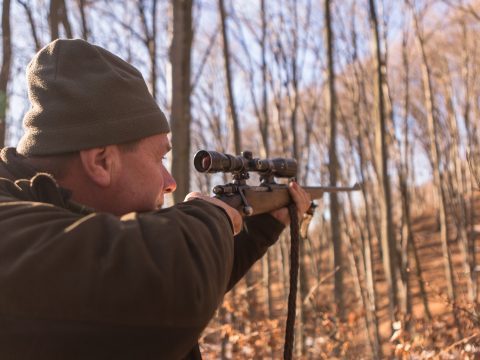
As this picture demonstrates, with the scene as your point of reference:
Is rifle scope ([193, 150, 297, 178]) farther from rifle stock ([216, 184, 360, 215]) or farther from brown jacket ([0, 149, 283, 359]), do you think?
brown jacket ([0, 149, 283, 359])

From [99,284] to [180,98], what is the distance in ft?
10.6

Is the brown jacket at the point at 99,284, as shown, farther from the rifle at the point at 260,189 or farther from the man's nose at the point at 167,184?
the rifle at the point at 260,189

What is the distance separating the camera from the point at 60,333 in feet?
3.25

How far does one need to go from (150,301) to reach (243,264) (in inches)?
42.1

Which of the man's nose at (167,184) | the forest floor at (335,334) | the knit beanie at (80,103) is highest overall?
the knit beanie at (80,103)

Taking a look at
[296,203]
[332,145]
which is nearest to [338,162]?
[332,145]

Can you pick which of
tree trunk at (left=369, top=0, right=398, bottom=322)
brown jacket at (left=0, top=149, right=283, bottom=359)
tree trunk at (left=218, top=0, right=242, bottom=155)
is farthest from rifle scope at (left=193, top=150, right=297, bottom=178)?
tree trunk at (left=218, top=0, right=242, bottom=155)

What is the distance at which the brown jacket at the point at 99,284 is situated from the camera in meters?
0.97

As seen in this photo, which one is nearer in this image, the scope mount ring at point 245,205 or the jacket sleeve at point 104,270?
the jacket sleeve at point 104,270

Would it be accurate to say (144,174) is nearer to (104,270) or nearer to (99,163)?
(99,163)

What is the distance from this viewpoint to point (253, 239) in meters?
2.11

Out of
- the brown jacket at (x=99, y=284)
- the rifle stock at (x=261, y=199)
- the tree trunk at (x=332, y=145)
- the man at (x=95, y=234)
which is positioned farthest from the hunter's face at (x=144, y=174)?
the tree trunk at (x=332, y=145)

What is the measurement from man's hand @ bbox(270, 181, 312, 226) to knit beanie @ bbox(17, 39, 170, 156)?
3.22 feet

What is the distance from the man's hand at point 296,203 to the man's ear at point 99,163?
40.5 inches
